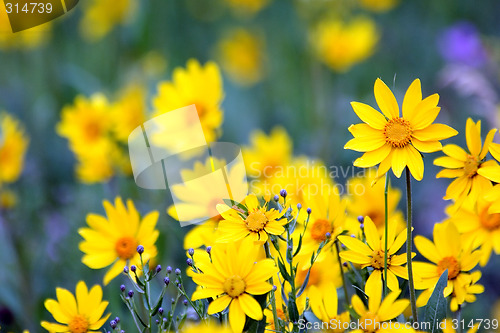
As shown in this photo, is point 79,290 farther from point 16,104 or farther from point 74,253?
point 16,104

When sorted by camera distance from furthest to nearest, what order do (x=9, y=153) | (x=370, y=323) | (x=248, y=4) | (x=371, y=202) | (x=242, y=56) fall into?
(x=242, y=56) < (x=248, y=4) < (x=9, y=153) < (x=371, y=202) < (x=370, y=323)

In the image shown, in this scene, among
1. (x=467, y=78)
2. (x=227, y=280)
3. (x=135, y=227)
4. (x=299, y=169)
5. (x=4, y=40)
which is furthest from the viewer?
(x=4, y=40)

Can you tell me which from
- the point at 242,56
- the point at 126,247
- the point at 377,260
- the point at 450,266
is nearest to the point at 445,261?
the point at 450,266

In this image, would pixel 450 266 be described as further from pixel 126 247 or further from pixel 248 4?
pixel 248 4

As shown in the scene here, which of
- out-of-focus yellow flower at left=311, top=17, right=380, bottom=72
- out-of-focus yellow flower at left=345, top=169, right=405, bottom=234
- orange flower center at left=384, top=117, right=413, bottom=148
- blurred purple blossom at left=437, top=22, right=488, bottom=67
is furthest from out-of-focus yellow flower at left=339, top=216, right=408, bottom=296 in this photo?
blurred purple blossom at left=437, top=22, right=488, bottom=67

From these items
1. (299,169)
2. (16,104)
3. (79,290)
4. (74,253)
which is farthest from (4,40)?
(79,290)

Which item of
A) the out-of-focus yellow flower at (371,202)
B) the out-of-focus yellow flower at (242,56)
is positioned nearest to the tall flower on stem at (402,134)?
the out-of-focus yellow flower at (371,202)
